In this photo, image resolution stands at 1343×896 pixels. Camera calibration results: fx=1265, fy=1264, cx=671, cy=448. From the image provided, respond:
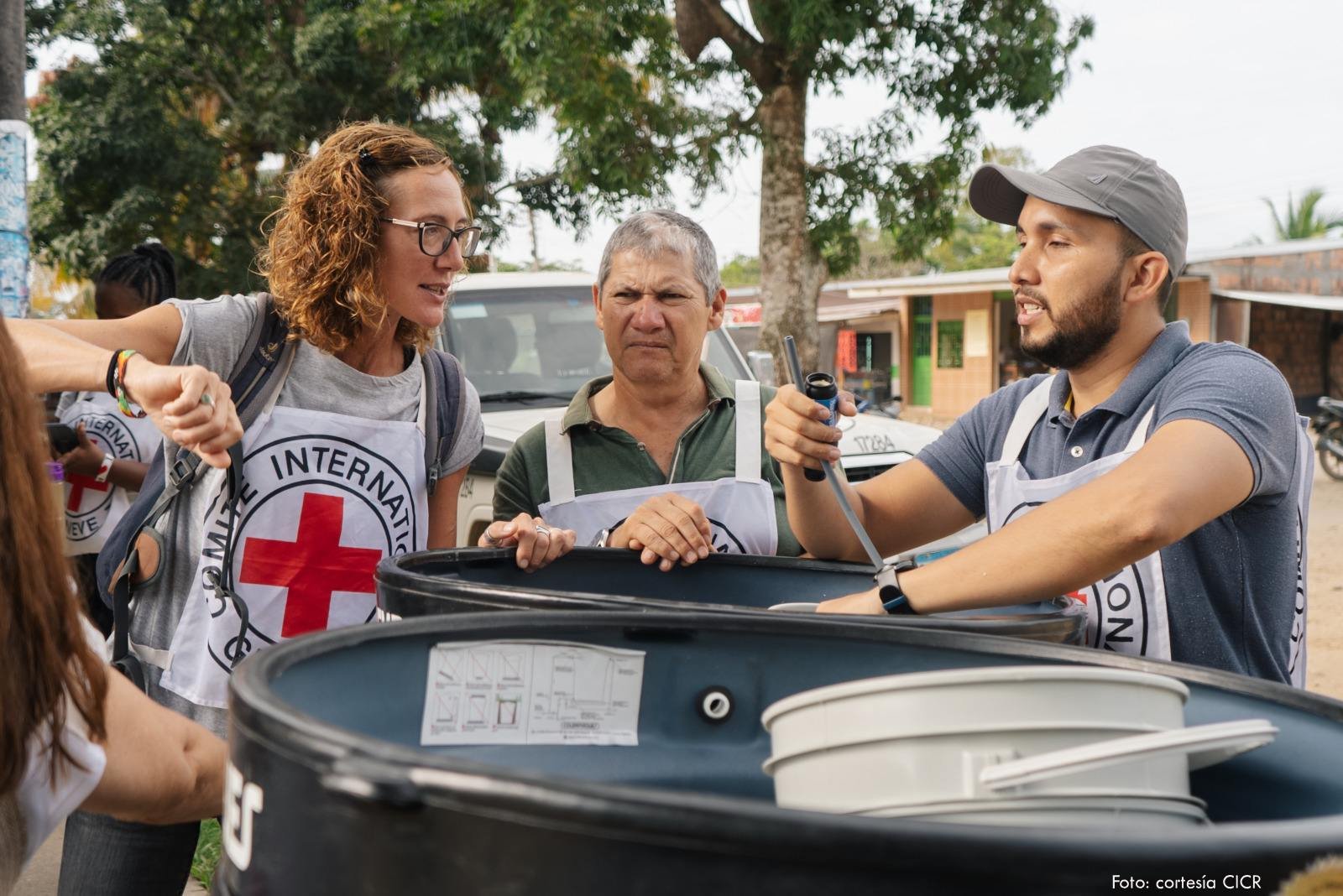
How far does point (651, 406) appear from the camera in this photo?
281 cm

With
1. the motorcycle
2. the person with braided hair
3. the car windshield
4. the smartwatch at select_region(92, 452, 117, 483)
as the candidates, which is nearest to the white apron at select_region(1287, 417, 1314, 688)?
the person with braided hair

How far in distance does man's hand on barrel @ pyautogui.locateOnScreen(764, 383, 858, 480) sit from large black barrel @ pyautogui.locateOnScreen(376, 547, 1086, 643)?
0.20 meters

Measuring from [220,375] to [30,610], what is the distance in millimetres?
1073

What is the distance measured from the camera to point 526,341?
6.27 metres

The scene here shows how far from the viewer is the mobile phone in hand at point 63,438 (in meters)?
4.12

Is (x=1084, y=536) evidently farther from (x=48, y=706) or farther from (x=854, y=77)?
(x=854, y=77)

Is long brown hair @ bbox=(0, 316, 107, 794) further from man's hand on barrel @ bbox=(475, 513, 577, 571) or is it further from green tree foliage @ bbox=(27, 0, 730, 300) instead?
green tree foliage @ bbox=(27, 0, 730, 300)

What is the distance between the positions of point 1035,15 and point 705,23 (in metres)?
3.11

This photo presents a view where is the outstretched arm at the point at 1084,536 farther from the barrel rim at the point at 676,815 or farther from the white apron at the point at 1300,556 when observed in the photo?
the barrel rim at the point at 676,815

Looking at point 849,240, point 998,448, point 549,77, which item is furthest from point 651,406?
point 849,240

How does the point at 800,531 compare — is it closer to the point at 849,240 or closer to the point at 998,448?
the point at 998,448

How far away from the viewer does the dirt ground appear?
6.86 metres

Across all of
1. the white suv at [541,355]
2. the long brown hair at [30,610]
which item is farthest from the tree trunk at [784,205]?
the long brown hair at [30,610]

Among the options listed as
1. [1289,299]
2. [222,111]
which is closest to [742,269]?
[1289,299]
